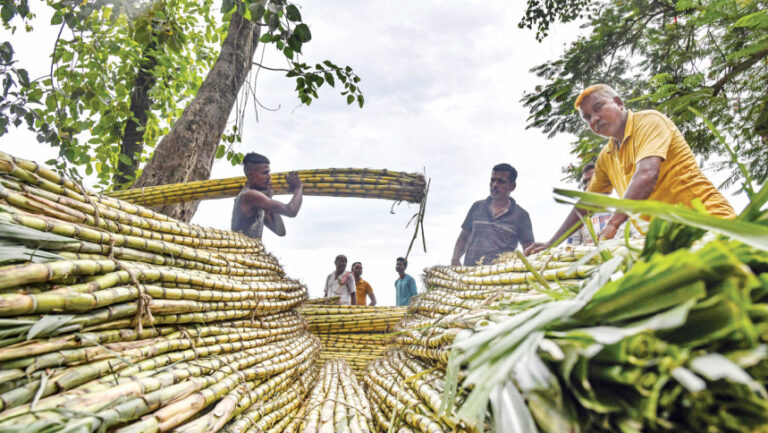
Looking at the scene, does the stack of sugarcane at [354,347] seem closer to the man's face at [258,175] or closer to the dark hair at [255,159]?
the man's face at [258,175]

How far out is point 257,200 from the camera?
9.99ft

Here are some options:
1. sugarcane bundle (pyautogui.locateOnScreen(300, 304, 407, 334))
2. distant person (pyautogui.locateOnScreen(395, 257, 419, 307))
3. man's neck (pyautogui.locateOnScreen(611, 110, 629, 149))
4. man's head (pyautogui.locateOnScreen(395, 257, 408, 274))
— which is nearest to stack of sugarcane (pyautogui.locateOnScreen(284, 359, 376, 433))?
sugarcane bundle (pyautogui.locateOnScreen(300, 304, 407, 334))

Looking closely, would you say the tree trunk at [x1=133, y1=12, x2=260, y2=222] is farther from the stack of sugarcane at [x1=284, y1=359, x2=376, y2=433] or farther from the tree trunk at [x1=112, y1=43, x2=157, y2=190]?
the tree trunk at [x1=112, y1=43, x2=157, y2=190]

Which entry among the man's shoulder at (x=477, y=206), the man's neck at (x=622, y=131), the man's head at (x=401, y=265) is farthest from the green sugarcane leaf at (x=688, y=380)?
the man's head at (x=401, y=265)

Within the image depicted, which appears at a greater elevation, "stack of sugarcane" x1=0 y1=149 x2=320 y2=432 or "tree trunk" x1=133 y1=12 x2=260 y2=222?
"tree trunk" x1=133 y1=12 x2=260 y2=222

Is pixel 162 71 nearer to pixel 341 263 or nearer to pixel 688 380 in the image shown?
pixel 341 263

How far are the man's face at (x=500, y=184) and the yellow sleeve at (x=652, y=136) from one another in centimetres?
183

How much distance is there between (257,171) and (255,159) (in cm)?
12

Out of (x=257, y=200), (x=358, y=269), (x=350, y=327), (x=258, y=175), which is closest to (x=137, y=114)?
(x=258, y=175)

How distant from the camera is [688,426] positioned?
1.48 feet

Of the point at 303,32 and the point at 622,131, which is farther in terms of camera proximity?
the point at 622,131

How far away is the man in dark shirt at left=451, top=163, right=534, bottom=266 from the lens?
3.89m

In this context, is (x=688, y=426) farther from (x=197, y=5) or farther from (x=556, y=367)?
(x=197, y=5)

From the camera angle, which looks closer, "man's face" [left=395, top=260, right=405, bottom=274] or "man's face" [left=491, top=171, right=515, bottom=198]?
"man's face" [left=491, top=171, right=515, bottom=198]
